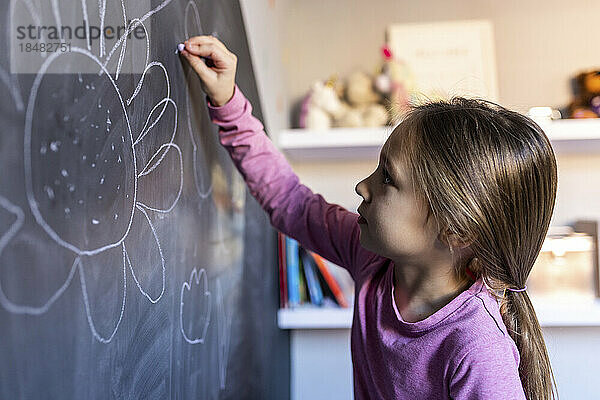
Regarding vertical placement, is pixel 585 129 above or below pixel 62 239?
above

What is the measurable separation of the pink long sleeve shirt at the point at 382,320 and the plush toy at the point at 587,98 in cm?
101

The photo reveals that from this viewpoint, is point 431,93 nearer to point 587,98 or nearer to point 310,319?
point 587,98

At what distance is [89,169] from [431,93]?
1.47 metres

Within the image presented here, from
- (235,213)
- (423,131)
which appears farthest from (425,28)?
(423,131)

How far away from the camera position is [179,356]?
0.86 metres

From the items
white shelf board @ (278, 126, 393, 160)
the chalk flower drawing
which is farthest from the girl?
white shelf board @ (278, 126, 393, 160)

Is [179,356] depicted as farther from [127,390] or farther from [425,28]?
[425,28]

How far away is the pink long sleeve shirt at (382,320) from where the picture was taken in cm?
89

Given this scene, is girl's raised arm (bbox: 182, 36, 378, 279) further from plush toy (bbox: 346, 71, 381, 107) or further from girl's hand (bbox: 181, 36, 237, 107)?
plush toy (bbox: 346, 71, 381, 107)

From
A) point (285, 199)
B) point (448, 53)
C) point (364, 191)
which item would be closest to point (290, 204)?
point (285, 199)

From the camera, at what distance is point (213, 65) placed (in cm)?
96

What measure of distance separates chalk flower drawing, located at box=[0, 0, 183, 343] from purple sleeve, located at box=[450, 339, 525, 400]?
39cm

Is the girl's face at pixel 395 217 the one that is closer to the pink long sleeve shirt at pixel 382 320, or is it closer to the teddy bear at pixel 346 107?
the pink long sleeve shirt at pixel 382 320

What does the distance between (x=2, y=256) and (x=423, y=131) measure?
2.05ft
